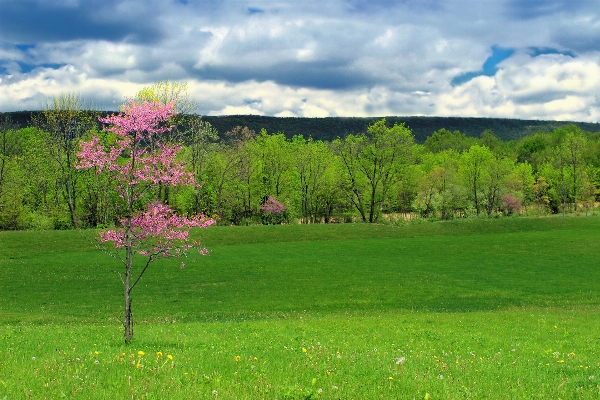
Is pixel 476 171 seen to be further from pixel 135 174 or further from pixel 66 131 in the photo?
pixel 135 174

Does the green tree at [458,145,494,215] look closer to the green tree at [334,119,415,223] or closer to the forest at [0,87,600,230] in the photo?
the forest at [0,87,600,230]

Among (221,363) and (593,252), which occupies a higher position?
(221,363)

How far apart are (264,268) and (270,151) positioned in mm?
48041

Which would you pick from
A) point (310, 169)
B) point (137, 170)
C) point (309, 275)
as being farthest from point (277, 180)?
point (137, 170)

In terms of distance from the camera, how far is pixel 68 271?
3681cm

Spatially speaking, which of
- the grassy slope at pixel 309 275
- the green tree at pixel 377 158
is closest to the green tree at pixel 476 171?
the green tree at pixel 377 158

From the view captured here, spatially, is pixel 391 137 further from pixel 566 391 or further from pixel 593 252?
pixel 566 391

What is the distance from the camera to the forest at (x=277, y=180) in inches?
2485

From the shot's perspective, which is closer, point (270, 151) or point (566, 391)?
point (566, 391)

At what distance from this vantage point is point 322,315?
24.8 m

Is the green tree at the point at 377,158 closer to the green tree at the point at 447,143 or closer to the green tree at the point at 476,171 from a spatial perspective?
the green tree at the point at 476,171

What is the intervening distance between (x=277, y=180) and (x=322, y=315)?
59727 millimetres

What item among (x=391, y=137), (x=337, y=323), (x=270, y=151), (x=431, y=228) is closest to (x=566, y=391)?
(x=337, y=323)

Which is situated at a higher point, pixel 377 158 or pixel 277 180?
pixel 377 158
